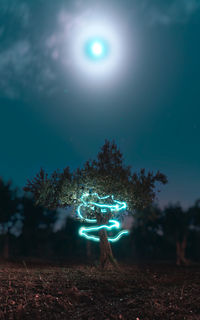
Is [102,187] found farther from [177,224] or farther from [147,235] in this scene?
[147,235]

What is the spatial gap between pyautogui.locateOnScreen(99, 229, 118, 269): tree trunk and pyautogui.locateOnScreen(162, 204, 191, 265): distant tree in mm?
20001

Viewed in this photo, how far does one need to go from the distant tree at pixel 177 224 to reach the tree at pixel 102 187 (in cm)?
1796

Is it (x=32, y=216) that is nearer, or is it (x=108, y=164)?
(x=108, y=164)

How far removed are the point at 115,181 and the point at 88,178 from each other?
1.79m

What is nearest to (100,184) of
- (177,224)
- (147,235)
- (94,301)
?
(94,301)

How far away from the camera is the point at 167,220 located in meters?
39.9

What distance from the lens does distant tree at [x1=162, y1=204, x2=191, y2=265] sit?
38.7 meters

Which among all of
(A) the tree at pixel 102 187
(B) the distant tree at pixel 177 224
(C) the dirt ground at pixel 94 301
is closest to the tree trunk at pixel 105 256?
(A) the tree at pixel 102 187

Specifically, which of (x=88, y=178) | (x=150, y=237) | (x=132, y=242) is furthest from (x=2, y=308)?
(x=132, y=242)

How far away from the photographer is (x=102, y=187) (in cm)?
2014

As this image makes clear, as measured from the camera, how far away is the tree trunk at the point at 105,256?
65.6 ft

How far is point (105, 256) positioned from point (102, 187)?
178 inches

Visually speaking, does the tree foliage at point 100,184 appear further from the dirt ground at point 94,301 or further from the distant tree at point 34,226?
the distant tree at point 34,226

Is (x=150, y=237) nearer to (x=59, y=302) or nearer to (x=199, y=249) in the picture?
(x=199, y=249)
